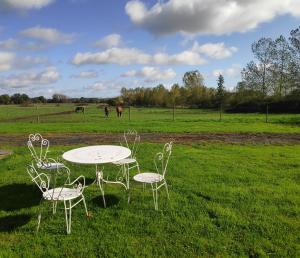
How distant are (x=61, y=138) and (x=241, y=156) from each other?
854 centimetres

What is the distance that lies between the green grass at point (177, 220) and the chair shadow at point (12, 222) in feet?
0.05

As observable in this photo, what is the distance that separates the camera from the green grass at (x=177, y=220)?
4621mm

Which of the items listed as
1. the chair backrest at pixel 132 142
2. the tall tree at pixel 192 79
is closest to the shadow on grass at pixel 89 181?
the chair backrest at pixel 132 142

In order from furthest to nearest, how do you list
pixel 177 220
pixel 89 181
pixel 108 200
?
1. pixel 89 181
2. pixel 108 200
3. pixel 177 220

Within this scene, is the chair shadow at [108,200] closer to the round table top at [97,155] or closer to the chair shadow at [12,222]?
the round table top at [97,155]

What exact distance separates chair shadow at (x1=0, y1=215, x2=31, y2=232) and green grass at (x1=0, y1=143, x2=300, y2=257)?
0.05 ft

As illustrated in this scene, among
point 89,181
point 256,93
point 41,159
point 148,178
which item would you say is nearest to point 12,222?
point 148,178

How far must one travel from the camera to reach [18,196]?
22.3ft

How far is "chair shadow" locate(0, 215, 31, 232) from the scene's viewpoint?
5301mm

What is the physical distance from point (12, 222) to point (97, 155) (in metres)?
1.77

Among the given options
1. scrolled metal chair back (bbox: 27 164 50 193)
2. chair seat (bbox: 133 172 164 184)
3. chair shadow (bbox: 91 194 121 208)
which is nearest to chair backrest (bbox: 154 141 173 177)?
chair seat (bbox: 133 172 164 184)

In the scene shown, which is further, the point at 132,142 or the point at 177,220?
the point at 132,142

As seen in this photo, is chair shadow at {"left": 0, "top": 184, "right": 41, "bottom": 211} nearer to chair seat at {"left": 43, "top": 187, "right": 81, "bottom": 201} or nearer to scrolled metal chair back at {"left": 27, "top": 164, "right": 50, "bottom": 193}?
scrolled metal chair back at {"left": 27, "top": 164, "right": 50, "bottom": 193}

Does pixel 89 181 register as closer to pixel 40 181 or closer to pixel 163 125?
pixel 40 181
